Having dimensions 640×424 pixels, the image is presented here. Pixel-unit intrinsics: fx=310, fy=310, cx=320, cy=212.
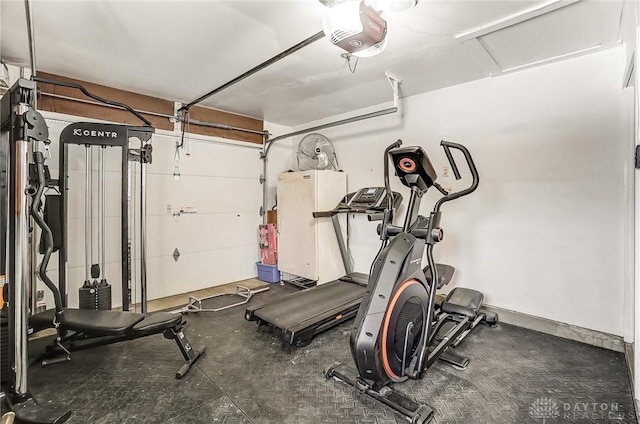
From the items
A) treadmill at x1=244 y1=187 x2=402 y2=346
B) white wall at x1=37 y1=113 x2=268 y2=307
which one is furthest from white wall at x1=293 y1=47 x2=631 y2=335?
white wall at x1=37 y1=113 x2=268 y2=307

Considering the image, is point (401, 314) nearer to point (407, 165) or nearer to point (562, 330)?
point (407, 165)

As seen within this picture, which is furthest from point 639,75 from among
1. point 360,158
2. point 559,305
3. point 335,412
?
point 360,158

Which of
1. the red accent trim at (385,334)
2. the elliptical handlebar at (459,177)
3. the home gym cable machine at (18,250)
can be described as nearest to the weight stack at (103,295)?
the home gym cable machine at (18,250)

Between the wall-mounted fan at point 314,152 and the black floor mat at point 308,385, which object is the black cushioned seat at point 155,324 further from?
the wall-mounted fan at point 314,152

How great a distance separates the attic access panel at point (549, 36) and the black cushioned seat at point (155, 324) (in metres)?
3.31

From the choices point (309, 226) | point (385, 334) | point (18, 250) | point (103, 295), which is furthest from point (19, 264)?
point (309, 226)

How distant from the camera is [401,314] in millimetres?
1960

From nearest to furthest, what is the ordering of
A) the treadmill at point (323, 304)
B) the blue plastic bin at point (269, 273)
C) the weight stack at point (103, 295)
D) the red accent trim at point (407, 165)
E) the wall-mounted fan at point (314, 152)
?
the red accent trim at point (407, 165), the treadmill at point (323, 304), the weight stack at point (103, 295), the wall-mounted fan at point (314, 152), the blue plastic bin at point (269, 273)

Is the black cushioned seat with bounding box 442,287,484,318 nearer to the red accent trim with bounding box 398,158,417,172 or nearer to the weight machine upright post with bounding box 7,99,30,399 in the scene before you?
the red accent trim with bounding box 398,158,417,172

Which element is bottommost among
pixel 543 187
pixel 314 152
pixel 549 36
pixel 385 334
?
pixel 385 334

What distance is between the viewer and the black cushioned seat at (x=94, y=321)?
2.17m

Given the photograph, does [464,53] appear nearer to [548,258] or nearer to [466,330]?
[548,258]

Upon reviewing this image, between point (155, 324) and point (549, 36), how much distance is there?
149 inches

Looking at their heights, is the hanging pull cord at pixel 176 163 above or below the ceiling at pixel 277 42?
below
